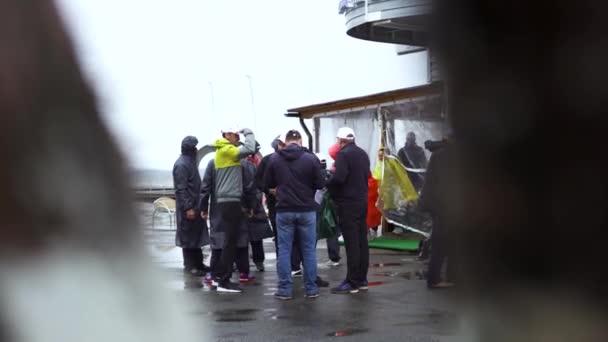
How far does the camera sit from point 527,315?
47cm

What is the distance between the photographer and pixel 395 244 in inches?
440

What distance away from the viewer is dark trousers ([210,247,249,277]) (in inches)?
299

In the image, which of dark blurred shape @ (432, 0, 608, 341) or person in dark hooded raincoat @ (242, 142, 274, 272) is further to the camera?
person in dark hooded raincoat @ (242, 142, 274, 272)

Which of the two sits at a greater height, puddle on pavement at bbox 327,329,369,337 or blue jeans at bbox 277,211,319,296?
blue jeans at bbox 277,211,319,296

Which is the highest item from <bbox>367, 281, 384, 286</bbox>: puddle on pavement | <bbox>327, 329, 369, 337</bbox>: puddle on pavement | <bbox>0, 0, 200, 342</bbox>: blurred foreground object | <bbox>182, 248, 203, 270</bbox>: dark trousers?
<bbox>0, 0, 200, 342</bbox>: blurred foreground object

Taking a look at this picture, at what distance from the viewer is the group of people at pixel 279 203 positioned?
6633 mm

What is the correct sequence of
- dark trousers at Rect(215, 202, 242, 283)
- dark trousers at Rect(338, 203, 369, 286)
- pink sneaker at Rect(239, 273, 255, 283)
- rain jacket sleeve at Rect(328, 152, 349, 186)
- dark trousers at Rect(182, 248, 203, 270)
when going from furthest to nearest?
1. dark trousers at Rect(182, 248, 203, 270)
2. pink sneaker at Rect(239, 273, 255, 283)
3. dark trousers at Rect(215, 202, 242, 283)
4. dark trousers at Rect(338, 203, 369, 286)
5. rain jacket sleeve at Rect(328, 152, 349, 186)

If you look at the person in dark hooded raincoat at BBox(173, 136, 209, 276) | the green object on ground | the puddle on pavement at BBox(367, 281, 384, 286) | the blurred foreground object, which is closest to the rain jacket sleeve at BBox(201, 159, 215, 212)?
the person in dark hooded raincoat at BBox(173, 136, 209, 276)

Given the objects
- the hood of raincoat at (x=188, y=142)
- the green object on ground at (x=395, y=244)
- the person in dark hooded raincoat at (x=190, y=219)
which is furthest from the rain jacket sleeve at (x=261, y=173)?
the hood of raincoat at (x=188, y=142)

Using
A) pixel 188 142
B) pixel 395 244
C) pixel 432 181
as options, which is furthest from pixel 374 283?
pixel 432 181

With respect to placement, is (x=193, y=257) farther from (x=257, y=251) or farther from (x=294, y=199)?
(x=294, y=199)

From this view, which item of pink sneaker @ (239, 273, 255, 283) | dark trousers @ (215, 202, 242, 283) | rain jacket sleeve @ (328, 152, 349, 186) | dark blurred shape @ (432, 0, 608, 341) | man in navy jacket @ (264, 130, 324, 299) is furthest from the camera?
pink sneaker @ (239, 273, 255, 283)

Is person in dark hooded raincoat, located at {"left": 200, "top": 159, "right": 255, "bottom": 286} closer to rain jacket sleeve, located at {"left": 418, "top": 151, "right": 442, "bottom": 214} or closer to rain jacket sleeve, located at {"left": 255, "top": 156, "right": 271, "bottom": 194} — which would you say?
rain jacket sleeve, located at {"left": 255, "top": 156, "right": 271, "bottom": 194}

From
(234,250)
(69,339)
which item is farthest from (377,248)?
(69,339)
